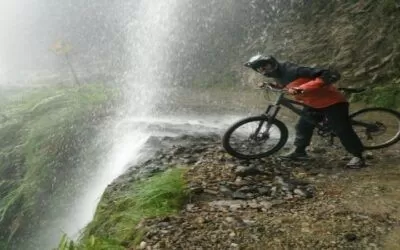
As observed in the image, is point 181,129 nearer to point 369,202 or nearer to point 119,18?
point 369,202

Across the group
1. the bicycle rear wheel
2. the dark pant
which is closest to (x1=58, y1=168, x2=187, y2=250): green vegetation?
the dark pant

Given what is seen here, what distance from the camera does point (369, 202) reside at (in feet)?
17.8

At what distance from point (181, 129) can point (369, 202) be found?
5.20m

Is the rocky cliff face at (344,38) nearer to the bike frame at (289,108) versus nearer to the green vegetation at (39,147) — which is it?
the bike frame at (289,108)

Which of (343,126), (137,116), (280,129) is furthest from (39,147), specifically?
(343,126)

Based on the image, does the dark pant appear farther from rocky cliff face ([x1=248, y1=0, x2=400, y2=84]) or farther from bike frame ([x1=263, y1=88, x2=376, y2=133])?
rocky cliff face ([x1=248, y1=0, x2=400, y2=84])

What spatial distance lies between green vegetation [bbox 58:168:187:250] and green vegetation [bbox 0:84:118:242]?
15.4 feet

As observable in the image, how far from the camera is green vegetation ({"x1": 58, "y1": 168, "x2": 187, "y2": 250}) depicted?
16.0 ft

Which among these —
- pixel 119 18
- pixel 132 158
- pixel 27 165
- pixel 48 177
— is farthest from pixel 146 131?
pixel 119 18

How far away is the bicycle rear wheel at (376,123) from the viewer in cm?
708

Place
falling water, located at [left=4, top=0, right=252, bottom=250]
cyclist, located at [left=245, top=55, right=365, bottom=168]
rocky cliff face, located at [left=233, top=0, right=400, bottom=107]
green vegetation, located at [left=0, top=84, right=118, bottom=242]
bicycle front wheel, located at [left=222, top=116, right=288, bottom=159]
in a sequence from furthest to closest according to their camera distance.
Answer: rocky cliff face, located at [left=233, top=0, right=400, bottom=107]
green vegetation, located at [left=0, top=84, right=118, bottom=242]
falling water, located at [left=4, top=0, right=252, bottom=250]
bicycle front wheel, located at [left=222, top=116, right=288, bottom=159]
cyclist, located at [left=245, top=55, right=365, bottom=168]

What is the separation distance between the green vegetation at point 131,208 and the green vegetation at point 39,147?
15.4 feet

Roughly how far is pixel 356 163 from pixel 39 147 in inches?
321

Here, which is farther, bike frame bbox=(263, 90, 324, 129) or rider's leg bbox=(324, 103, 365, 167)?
bike frame bbox=(263, 90, 324, 129)
